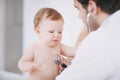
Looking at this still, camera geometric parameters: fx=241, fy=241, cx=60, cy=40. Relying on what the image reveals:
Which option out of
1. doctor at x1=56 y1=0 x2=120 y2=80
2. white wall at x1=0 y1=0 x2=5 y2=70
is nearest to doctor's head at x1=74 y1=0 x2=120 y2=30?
doctor at x1=56 y1=0 x2=120 y2=80

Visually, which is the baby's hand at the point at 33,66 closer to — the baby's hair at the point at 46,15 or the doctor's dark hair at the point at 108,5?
the baby's hair at the point at 46,15

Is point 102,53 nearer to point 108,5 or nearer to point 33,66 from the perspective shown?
point 108,5

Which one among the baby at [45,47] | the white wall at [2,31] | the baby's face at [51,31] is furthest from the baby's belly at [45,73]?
the white wall at [2,31]

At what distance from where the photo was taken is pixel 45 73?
106cm

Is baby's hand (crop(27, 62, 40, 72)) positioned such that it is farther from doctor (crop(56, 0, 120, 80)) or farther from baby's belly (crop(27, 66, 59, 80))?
doctor (crop(56, 0, 120, 80))

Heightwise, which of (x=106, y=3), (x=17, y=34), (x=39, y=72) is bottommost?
(x=39, y=72)

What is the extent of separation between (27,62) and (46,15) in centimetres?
23

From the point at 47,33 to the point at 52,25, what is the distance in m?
0.04

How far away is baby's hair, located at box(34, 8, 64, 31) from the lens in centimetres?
104

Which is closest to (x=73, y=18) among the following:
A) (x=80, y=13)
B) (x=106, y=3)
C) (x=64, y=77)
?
(x=80, y=13)

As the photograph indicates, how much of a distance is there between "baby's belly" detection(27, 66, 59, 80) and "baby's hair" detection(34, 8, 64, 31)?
0.63ft

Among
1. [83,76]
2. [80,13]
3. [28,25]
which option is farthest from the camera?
[28,25]

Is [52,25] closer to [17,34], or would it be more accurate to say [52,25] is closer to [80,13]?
[80,13]

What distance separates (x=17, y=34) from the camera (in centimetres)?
121
